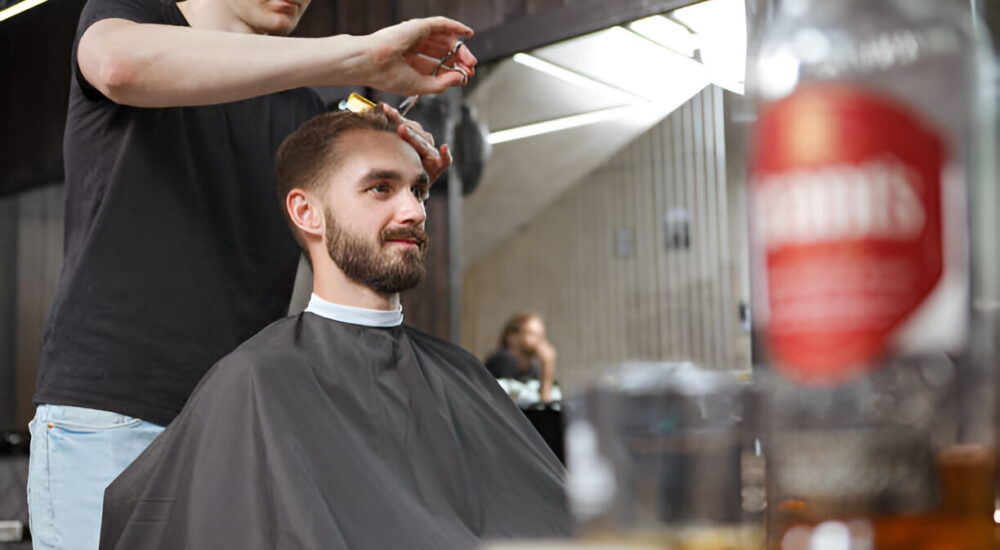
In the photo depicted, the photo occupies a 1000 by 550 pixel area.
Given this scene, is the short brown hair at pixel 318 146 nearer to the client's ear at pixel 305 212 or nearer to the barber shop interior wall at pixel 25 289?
the client's ear at pixel 305 212

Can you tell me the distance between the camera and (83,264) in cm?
145

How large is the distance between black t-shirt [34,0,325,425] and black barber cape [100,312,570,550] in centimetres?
9

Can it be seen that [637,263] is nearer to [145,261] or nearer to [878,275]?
A: [145,261]

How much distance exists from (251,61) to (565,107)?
327 cm

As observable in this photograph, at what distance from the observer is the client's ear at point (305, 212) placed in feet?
5.96

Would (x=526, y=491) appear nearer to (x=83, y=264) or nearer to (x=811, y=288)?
(x=83, y=264)

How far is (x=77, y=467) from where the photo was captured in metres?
1.39

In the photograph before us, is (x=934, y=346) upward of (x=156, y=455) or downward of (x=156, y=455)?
upward

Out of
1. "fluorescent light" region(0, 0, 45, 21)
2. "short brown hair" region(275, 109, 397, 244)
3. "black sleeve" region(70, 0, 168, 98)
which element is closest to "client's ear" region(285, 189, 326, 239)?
"short brown hair" region(275, 109, 397, 244)

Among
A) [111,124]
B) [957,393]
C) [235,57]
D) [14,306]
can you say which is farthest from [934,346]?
[14,306]

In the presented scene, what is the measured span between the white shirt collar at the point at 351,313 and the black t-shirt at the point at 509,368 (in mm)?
2498

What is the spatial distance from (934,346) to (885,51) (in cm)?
13

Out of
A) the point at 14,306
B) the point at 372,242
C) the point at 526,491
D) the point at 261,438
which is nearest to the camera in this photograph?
the point at 261,438

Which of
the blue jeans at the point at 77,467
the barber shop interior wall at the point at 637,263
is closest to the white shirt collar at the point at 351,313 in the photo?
the blue jeans at the point at 77,467
